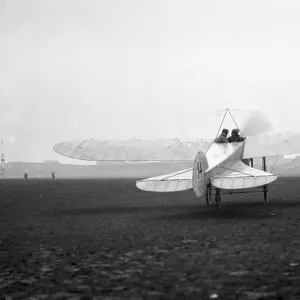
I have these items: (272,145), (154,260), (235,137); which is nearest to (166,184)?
(235,137)

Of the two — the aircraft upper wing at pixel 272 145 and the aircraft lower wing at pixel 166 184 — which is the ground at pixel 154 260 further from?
the aircraft upper wing at pixel 272 145

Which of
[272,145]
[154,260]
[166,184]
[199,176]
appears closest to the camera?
[154,260]

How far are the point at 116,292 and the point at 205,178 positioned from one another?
1022 cm

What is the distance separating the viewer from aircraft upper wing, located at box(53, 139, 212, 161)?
71.3ft

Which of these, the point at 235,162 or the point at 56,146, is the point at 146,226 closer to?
the point at 235,162

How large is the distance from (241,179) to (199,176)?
1504 millimetres

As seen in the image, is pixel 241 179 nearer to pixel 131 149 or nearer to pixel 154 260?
pixel 154 260

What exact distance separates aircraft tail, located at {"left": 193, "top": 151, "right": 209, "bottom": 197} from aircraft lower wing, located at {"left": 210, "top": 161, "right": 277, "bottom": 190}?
0.36 meters

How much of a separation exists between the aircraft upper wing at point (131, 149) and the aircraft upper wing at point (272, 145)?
2.42 metres

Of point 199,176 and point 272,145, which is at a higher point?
point 272,145

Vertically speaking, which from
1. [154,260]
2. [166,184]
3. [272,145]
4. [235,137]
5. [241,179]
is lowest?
[154,260]

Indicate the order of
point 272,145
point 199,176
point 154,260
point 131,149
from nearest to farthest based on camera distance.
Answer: point 154,260 < point 199,176 < point 272,145 < point 131,149

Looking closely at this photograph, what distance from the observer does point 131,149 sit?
22.8m

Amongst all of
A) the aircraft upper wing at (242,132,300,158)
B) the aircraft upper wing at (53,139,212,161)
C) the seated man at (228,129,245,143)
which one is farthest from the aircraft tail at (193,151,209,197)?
the aircraft upper wing at (53,139,212,161)
